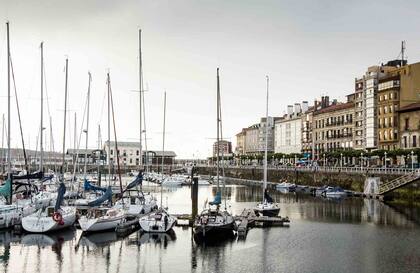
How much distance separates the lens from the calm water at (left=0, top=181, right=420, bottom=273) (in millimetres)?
35156

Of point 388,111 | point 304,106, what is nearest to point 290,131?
point 304,106

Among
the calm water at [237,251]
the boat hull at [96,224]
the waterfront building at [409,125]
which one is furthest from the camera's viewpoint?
the waterfront building at [409,125]

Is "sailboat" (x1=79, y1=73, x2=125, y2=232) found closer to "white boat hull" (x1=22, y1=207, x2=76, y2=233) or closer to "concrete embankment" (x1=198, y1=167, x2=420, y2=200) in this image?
"white boat hull" (x1=22, y1=207, x2=76, y2=233)

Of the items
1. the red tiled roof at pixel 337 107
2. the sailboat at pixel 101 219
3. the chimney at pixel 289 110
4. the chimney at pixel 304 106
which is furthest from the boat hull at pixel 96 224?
the chimney at pixel 289 110

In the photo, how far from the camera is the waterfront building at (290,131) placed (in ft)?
546

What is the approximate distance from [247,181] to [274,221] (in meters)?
94.5

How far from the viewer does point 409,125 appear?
104312 millimetres

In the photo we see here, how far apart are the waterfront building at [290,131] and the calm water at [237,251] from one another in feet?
366

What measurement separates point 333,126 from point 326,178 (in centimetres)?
3656

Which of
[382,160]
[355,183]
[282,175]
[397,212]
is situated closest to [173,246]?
[397,212]

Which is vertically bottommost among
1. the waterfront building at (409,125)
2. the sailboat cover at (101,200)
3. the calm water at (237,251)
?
the calm water at (237,251)

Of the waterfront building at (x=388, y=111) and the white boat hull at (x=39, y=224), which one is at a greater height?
the waterfront building at (x=388, y=111)

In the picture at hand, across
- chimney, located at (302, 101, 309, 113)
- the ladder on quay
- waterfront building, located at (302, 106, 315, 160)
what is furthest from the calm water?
chimney, located at (302, 101, 309, 113)

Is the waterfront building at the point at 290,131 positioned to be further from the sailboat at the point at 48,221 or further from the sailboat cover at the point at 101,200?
the sailboat at the point at 48,221
